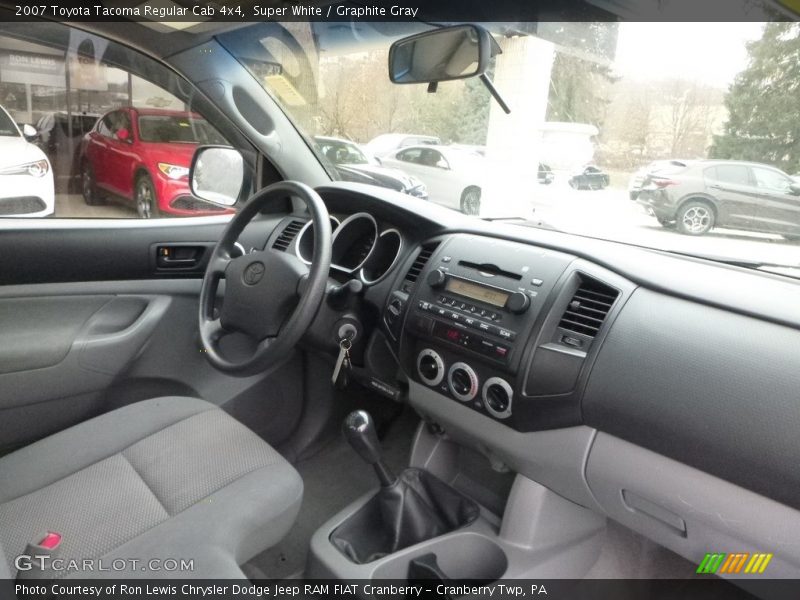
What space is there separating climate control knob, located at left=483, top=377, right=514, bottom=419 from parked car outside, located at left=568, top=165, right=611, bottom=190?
32.9 inches

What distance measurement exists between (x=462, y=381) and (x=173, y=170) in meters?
1.58

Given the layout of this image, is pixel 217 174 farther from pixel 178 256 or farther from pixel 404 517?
pixel 404 517

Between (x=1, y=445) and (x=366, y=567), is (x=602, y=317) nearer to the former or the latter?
(x=366, y=567)

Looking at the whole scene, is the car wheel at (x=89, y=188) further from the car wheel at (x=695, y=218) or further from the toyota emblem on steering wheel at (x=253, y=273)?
the car wheel at (x=695, y=218)

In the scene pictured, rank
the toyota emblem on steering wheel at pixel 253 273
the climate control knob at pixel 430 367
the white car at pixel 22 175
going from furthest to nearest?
the white car at pixel 22 175 < the toyota emblem on steering wheel at pixel 253 273 < the climate control knob at pixel 430 367

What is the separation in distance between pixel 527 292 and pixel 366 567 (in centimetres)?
88

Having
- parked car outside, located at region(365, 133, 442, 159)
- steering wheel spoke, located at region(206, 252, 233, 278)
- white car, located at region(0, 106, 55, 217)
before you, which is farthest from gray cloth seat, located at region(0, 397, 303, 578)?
parked car outside, located at region(365, 133, 442, 159)

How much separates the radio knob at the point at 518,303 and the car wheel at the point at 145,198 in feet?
5.33

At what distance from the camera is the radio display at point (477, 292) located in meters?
1.61

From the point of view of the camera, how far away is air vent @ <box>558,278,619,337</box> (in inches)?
57.7

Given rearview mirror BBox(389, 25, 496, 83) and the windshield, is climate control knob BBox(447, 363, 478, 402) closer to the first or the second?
the windshield

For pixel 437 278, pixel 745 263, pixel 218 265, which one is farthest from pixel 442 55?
pixel 745 263

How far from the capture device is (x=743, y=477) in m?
1.18

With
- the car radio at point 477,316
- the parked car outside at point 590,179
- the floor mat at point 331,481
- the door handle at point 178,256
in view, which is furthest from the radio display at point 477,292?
the door handle at point 178,256
